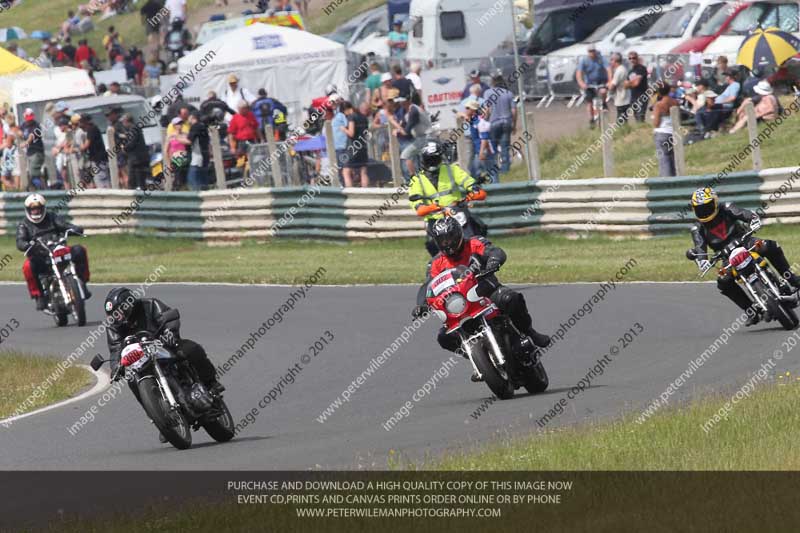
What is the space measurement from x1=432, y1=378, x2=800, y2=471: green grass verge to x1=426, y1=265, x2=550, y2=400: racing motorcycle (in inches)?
56.3

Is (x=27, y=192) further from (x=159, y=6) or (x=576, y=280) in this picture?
(x=159, y=6)

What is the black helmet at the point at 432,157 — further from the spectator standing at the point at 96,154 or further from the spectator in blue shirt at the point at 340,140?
the spectator standing at the point at 96,154

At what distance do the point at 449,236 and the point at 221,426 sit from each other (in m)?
2.14

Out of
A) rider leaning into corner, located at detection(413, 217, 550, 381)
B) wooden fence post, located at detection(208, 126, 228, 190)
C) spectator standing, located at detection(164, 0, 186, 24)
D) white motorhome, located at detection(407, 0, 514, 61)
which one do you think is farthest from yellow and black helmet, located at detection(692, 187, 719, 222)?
spectator standing, located at detection(164, 0, 186, 24)

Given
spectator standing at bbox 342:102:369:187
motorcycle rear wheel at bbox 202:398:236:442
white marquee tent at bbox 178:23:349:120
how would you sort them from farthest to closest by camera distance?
white marquee tent at bbox 178:23:349:120, spectator standing at bbox 342:102:369:187, motorcycle rear wheel at bbox 202:398:236:442

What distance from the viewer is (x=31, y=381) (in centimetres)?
1516

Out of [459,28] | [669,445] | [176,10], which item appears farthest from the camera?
[176,10]

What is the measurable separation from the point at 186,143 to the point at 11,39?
101 feet

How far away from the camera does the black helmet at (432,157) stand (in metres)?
16.0

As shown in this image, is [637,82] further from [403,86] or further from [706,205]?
[706,205]

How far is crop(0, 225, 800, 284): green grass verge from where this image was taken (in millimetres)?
19438

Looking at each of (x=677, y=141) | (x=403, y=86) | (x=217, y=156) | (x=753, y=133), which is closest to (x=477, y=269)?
(x=753, y=133)

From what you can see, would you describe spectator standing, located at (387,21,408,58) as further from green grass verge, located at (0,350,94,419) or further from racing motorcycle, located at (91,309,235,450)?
racing motorcycle, located at (91,309,235,450)

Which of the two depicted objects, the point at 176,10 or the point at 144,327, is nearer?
the point at 144,327
